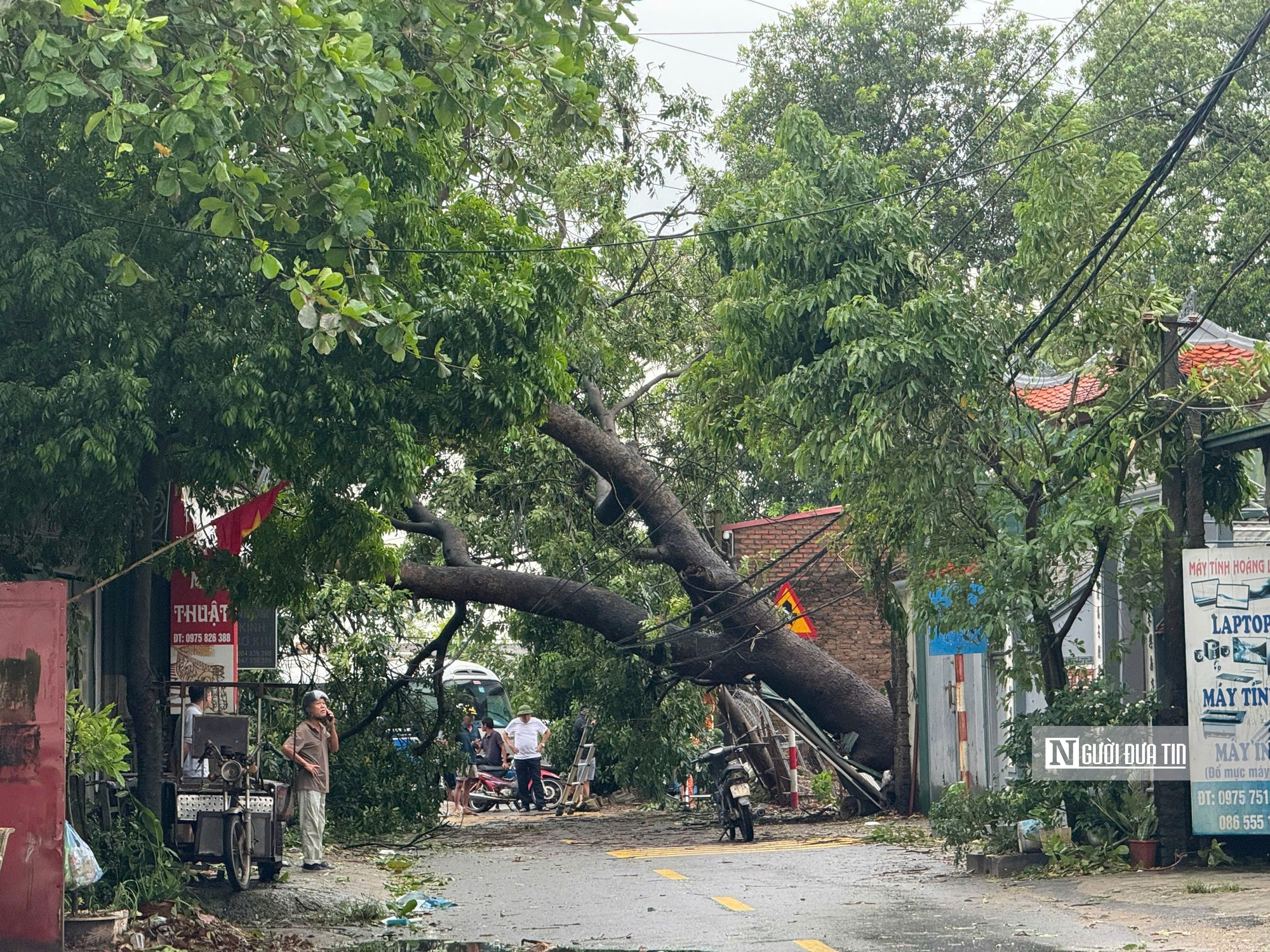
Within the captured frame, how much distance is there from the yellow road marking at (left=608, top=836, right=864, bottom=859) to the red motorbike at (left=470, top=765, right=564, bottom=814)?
28.4ft

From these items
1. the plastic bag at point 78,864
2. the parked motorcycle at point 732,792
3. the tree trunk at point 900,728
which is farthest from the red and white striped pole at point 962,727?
the plastic bag at point 78,864

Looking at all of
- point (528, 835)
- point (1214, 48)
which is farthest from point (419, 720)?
point (1214, 48)

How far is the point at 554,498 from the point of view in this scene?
74.0 ft

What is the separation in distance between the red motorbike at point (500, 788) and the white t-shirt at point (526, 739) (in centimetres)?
80

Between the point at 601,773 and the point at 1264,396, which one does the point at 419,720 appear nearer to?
the point at 601,773

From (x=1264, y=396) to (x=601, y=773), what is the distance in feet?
44.0

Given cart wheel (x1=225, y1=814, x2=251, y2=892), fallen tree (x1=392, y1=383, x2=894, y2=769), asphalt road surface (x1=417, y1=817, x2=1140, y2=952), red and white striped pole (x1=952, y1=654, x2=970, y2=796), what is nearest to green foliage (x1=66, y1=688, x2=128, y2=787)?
cart wheel (x1=225, y1=814, x2=251, y2=892)

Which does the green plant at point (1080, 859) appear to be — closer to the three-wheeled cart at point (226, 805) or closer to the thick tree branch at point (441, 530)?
the three-wheeled cart at point (226, 805)

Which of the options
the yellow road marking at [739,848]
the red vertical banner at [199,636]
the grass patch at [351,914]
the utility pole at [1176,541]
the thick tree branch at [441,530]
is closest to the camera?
the grass patch at [351,914]

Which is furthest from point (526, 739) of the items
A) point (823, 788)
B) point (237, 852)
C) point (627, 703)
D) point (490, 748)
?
point (237, 852)

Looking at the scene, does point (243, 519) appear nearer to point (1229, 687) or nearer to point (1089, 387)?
point (1229, 687)

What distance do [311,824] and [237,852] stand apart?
227cm

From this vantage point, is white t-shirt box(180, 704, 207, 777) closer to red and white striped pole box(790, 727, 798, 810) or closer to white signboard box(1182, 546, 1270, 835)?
white signboard box(1182, 546, 1270, 835)

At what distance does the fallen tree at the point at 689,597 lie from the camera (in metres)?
19.6
